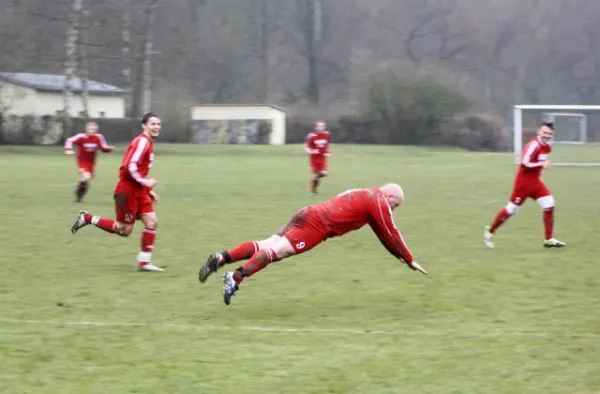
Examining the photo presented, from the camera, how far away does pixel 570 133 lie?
4066 centimetres

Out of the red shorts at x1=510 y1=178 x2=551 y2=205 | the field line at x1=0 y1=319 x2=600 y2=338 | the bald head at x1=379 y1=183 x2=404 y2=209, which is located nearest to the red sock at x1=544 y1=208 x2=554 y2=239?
the red shorts at x1=510 y1=178 x2=551 y2=205

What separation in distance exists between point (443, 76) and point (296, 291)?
47.9m

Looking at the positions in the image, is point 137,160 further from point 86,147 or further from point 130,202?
point 86,147

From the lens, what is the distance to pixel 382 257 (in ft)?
41.9

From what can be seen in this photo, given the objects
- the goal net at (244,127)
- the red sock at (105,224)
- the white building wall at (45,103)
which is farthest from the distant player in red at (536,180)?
the goal net at (244,127)

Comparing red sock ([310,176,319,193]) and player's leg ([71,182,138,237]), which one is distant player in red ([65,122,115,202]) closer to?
red sock ([310,176,319,193])

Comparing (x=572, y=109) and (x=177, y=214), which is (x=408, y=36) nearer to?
(x=572, y=109)

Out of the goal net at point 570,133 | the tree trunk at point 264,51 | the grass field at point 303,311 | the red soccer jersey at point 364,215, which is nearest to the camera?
the grass field at point 303,311

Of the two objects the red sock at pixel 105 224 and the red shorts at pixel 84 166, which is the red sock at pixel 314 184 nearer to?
the red shorts at pixel 84 166

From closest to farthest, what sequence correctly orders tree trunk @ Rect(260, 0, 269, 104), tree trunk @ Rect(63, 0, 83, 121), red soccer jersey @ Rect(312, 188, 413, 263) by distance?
red soccer jersey @ Rect(312, 188, 413, 263) → tree trunk @ Rect(63, 0, 83, 121) → tree trunk @ Rect(260, 0, 269, 104)

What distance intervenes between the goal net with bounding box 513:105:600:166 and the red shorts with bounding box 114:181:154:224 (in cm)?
2688

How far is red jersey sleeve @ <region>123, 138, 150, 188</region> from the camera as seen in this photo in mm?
10977

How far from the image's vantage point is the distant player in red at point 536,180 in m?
13.2

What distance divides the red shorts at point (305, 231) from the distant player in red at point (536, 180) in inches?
203
